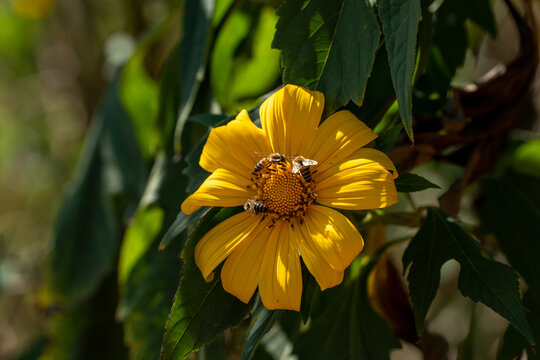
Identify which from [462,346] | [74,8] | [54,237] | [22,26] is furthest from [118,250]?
[22,26]

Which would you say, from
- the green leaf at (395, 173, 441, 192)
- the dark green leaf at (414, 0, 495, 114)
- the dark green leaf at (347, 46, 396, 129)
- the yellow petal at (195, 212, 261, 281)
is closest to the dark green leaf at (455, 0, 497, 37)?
the dark green leaf at (414, 0, 495, 114)

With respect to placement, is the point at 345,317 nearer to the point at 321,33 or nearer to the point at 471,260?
the point at 471,260

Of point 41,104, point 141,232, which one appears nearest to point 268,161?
point 141,232

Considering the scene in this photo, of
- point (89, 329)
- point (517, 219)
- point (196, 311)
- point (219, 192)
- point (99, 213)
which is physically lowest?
point (89, 329)

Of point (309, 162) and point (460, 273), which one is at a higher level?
point (309, 162)

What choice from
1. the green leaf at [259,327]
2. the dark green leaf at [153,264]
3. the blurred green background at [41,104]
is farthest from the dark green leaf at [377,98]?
the blurred green background at [41,104]

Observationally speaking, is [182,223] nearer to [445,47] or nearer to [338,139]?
[338,139]

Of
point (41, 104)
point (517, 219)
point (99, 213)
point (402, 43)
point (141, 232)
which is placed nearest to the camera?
point (402, 43)
